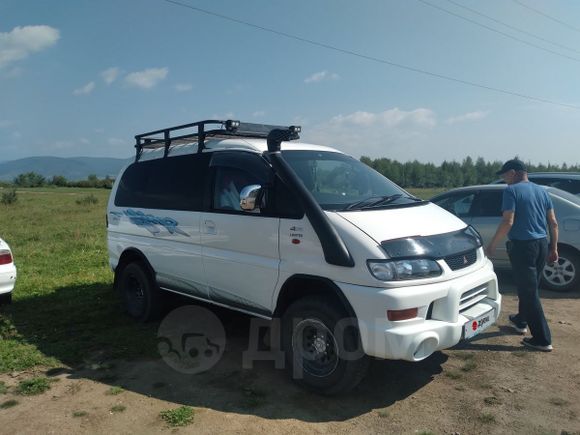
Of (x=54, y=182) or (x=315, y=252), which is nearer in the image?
(x=315, y=252)

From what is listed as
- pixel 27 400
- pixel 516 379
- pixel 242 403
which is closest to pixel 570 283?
pixel 516 379

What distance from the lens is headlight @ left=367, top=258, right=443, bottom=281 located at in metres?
3.60

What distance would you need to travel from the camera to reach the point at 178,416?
372 cm

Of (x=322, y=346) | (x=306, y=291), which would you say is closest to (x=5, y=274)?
(x=306, y=291)

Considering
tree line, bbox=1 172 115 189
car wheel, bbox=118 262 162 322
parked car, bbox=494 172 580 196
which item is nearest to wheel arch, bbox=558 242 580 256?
parked car, bbox=494 172 580 196

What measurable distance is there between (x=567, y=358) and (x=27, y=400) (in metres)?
4.87

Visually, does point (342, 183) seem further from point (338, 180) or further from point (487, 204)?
point (487, 204)

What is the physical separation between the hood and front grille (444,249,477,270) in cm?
24

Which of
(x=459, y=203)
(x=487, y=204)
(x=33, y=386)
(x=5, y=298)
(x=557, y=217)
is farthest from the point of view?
(x=459, y=203)

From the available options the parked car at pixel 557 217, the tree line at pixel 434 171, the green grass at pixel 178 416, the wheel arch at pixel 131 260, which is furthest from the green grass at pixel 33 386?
the tree line at pixel 434 171

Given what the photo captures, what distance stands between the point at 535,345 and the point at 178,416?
3.52m

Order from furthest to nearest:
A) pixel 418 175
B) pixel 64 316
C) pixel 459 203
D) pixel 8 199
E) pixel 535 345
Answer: pixel 418 175 → pixel 8 199 → pixel 459 203 → pixel 64 316 → pixel 535 345

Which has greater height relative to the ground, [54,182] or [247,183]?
[54,182]

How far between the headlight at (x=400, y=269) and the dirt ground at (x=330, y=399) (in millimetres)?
1052
